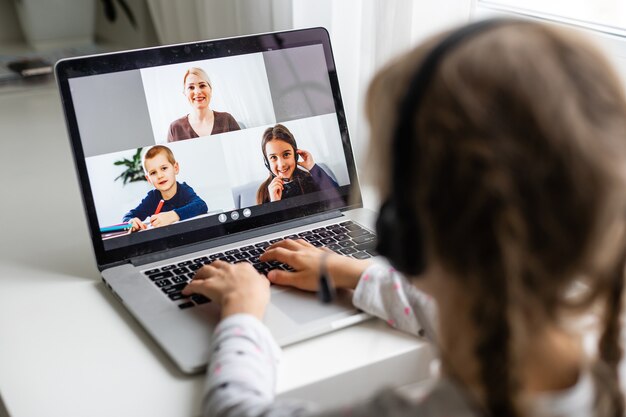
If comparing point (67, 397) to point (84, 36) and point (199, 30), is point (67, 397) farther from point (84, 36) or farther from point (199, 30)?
point (84, 36)

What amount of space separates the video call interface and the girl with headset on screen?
1.45 feet

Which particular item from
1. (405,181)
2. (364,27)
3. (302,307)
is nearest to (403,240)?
(405,181)

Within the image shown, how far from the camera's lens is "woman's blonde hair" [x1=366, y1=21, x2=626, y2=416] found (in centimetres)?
48

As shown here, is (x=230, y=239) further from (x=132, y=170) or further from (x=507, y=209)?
(x=507, y=209)

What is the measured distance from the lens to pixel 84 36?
2.11m

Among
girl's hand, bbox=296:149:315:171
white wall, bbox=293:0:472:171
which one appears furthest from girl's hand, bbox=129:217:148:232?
white wall, bbox=293:0:472:171

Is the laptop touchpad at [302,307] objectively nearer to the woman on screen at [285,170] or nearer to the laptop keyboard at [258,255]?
Answer: the laptop keyboard at [258,255]

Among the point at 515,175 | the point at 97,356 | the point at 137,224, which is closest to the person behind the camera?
the point at 515,175

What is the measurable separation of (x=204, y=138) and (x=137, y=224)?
0.48ft

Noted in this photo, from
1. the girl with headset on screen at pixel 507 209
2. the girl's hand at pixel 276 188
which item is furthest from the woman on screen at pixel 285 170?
the girl with headset on screen at pixel 507 209

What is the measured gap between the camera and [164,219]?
0.96 m

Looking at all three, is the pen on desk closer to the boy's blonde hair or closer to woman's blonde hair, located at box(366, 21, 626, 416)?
the boy's blonde hair

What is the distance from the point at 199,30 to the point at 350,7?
570 mm

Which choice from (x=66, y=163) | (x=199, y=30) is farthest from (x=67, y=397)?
(x=199, y=30)
